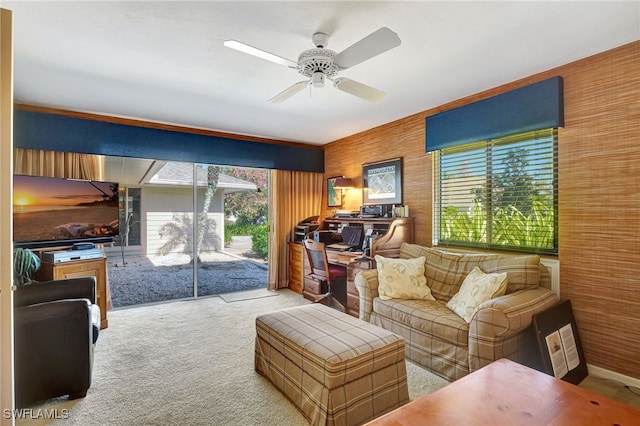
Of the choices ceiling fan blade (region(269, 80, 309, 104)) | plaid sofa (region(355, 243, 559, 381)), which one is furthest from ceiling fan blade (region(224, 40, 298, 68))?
plaid sofa (region(355, 243, 559, 381))

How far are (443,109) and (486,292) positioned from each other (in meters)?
2.11

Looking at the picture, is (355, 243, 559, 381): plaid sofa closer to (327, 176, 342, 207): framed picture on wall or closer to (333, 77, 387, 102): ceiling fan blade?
(333, 77, 387, 102): ceiling fan blade

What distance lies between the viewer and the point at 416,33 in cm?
206

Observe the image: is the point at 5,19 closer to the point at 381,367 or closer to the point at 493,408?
the point at 381,367

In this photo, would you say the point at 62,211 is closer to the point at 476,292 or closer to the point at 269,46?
the point at 269,46

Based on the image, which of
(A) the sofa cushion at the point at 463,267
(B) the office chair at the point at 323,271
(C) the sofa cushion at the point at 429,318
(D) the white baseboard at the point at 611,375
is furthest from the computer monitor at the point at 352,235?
(D) the white baseboard at the point at 611,375

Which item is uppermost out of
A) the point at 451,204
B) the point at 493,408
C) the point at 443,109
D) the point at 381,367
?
the point at 443,109

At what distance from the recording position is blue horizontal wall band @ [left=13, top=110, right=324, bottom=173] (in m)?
3.42

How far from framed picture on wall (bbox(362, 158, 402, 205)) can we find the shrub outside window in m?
0.54

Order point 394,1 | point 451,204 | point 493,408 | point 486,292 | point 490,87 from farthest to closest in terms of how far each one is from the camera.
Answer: point 451,204
point 490,87
point 486,292
point 394,1
point 493,408

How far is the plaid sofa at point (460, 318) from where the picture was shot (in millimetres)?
2058

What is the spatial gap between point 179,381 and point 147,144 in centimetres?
304

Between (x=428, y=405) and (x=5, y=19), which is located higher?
(x=5, y=19)

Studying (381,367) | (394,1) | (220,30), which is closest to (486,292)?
(381,367)
